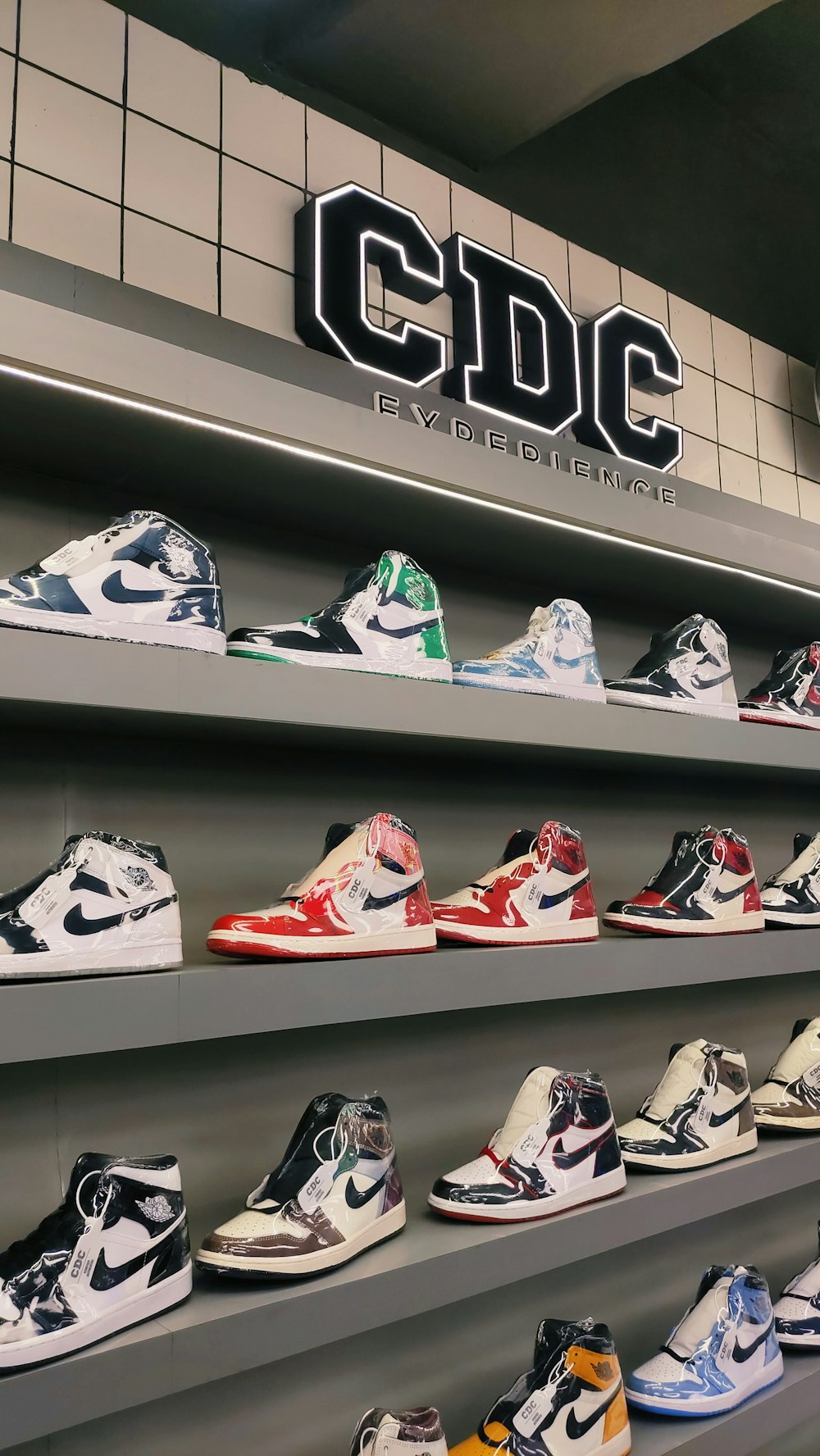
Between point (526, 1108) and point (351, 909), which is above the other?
point (351, 909)

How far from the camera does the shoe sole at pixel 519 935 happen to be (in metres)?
1.70

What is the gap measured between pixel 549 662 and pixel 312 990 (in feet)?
2.34

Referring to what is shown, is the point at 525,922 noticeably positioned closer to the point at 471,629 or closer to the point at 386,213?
the point at 471,629

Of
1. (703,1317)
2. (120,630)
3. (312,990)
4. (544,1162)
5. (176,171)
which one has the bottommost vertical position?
(703,1317)

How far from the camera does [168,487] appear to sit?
1654 mm

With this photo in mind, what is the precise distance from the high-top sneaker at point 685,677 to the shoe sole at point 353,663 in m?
0.43

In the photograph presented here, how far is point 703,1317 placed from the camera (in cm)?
181

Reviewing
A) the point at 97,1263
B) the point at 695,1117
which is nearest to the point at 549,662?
the point at 695,1117

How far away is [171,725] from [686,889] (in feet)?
3.37

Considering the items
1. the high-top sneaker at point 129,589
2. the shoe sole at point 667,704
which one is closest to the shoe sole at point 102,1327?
the high-top sneaker at point 129,589

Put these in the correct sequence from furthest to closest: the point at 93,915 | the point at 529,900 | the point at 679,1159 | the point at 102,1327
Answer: the point at 679,1159 < the point at 529,900 < the point at 93,915 < the point at 102,1327

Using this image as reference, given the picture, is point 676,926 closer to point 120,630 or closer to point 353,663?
point 353,663

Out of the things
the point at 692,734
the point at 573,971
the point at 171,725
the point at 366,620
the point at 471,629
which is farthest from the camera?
the point at 471,629

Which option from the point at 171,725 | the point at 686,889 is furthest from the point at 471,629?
the point at 171,725
